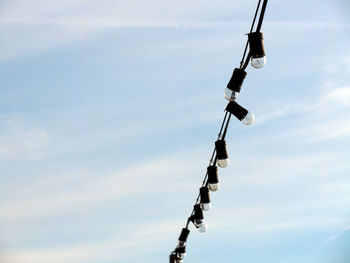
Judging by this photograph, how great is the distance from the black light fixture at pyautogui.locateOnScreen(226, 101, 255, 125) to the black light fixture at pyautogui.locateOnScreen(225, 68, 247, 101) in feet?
1.58

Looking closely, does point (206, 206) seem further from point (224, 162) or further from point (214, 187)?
point (224, 162)

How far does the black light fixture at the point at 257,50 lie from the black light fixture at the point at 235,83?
0.44 metres

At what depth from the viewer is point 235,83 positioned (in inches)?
207

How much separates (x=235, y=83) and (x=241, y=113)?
1.97 ft

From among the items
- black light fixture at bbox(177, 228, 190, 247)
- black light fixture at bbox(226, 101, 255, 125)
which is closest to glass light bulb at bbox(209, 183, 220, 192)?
black light fixture at bbox(226, 101, 255, 125)

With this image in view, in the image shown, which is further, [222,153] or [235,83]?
[222,153]

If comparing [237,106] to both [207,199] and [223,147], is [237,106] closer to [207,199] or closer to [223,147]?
[223,147]

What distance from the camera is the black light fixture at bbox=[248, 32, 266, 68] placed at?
4.77m

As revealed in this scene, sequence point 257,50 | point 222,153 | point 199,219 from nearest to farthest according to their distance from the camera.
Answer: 1. point 257,50
2. point 222,153
3. point 199,219

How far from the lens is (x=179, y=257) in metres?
12.1

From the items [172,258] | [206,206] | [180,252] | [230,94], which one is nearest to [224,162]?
[230,94]

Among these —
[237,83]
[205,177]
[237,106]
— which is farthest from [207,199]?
[237,83]

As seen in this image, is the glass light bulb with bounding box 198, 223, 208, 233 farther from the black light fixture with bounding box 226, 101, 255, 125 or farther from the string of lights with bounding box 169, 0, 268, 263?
the black light fixture with bounding box 226, 101, 255, 125

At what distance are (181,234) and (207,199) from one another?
3.28m
